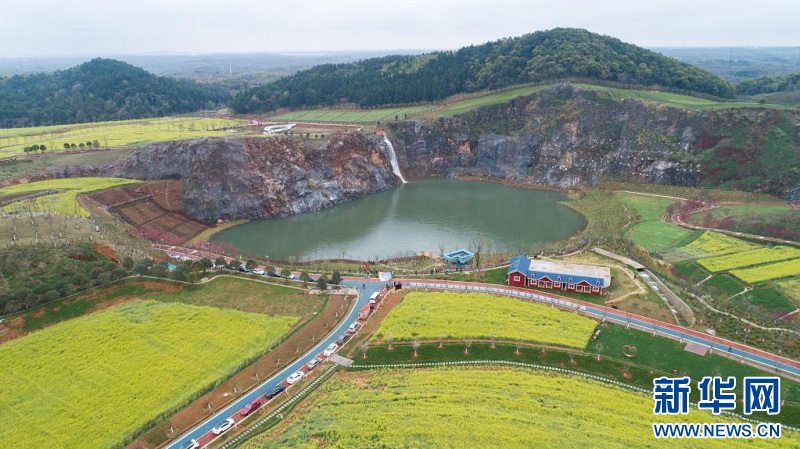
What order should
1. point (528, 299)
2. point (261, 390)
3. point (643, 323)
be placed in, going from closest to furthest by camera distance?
point (261, 390) < point (643, 323) < point (528, 299)

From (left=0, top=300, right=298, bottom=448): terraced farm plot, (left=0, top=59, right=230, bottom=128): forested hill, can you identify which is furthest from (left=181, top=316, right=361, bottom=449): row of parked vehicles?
(left=0, top=59, right=230, bottom=128): forested hill

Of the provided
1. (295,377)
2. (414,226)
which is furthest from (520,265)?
(414,226)

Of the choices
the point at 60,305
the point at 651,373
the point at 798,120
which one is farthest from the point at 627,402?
the point at 798,120

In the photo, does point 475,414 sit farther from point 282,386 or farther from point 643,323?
point 643,323

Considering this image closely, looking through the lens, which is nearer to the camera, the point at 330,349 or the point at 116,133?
the point at 330,349

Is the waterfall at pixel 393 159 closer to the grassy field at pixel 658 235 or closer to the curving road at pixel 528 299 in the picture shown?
the grassy field at pixel 658 235

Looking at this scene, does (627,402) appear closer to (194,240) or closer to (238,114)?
(194,240)

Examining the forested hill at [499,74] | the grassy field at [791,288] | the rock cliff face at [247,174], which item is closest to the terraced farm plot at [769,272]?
the grassy field at [791,288]
